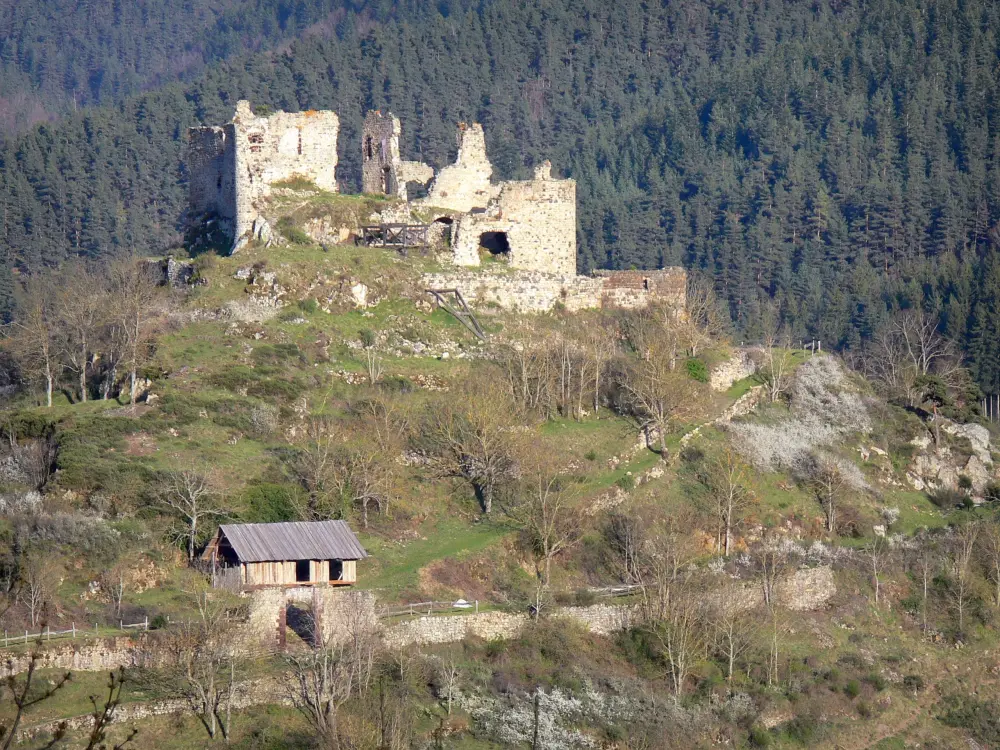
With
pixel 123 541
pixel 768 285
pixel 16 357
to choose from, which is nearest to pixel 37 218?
pixel 768 285

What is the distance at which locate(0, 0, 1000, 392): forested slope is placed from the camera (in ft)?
438

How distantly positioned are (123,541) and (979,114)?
108339 mm

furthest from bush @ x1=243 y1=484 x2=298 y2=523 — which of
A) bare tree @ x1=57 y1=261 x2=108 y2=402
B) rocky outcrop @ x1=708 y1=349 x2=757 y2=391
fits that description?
rocky outcrop @ x1=708 y1=349 x2=757 y2=391

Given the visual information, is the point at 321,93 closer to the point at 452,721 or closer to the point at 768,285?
the point at 768,285

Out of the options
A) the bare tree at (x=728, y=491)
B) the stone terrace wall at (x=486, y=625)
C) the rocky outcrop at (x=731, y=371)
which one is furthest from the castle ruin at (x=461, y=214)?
the stone terrace wall at (x=486, y=625)

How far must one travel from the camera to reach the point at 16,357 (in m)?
77.2

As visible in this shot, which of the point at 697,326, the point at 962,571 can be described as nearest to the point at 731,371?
the point at 697,326

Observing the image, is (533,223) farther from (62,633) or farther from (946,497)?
(62,633)

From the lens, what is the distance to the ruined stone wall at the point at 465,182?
8800 cm

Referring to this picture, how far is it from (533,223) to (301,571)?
29846mm

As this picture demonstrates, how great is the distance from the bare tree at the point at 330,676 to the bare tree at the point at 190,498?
698 cm

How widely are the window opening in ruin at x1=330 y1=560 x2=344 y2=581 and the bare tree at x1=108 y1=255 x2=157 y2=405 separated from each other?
12674 millimetres

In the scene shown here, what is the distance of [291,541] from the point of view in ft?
194

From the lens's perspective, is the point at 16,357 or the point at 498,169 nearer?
the point at 16,357
